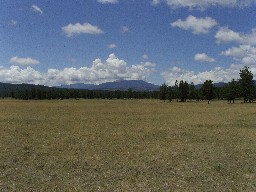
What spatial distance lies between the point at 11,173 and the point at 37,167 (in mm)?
1582

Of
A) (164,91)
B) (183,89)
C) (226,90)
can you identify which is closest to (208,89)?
(226,90)

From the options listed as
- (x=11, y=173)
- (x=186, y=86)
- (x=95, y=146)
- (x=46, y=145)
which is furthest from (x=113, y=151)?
(x=186, y=86)

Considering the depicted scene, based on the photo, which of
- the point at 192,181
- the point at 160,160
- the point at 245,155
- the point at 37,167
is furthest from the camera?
the point at 245,155

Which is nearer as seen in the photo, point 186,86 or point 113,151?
point 113,151

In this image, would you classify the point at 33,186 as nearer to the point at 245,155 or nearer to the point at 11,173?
the point at 11,173

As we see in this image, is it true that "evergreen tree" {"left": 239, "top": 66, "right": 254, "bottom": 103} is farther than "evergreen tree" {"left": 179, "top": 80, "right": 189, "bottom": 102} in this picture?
No

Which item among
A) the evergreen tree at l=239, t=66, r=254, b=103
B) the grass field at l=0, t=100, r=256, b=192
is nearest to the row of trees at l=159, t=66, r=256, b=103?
the evergreen tree at l=239, t=66, r=254, b=103

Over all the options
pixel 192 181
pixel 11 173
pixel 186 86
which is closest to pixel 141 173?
pixel 192 181

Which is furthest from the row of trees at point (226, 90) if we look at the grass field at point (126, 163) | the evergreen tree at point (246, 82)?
the grass field at point (126, 163)

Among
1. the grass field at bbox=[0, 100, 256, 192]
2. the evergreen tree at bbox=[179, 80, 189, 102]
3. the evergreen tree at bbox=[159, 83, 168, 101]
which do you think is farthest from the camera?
the evergreen tree at bbox=[159, 83, 168, 101]

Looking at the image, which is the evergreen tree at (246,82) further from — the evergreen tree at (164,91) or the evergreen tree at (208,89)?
the evergreen tree at (164,91)

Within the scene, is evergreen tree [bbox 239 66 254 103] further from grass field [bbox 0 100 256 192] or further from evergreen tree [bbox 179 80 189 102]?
grass field [bbox 0 100 256 192]

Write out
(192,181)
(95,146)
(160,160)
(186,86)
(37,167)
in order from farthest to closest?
(186,86), (95,146), (160,160), (37,167), (192,181)

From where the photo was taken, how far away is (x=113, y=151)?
2234cm
